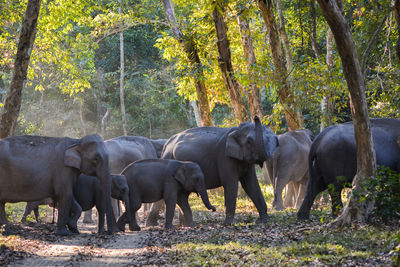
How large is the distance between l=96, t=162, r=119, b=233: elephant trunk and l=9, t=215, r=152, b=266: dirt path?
317 millimetres

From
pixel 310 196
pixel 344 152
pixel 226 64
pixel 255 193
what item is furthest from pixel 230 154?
pixel 226 64

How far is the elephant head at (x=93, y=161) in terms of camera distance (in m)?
11.6

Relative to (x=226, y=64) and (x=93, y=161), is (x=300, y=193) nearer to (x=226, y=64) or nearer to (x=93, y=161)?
(x=226, y=64)

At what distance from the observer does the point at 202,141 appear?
13.2 meters

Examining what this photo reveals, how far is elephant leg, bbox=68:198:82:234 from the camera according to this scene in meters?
11.8

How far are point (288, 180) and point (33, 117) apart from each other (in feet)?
99.7

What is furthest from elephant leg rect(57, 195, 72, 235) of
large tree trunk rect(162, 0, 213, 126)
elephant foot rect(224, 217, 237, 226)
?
large tree trunk rect(162, 0, 213, 126)

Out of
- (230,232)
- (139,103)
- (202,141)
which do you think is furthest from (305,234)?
(139,103)

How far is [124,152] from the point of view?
1656 centimetres

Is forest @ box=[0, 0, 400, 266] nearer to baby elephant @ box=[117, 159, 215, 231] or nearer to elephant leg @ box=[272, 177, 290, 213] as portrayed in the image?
elephant leg @ box=[272, 177, 290, 213]

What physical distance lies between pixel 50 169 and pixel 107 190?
Answer: 122cm

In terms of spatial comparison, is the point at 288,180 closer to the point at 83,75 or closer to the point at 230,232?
the point at 230,232

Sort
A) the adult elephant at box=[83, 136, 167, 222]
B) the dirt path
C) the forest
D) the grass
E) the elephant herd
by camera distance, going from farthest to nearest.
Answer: the adult elephant at box=[83, 136, 167, 222]
the elephant herd
the dirt path
the forest
the grass

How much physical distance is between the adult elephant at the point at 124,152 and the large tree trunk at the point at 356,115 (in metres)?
7.81
